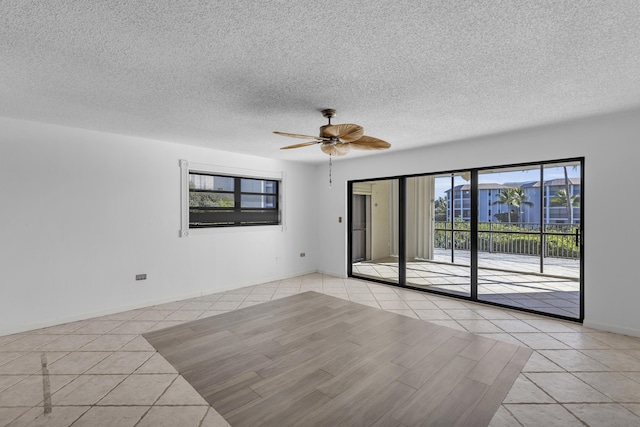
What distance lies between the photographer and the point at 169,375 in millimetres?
2531

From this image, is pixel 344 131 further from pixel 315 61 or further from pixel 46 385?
pixel 46 385

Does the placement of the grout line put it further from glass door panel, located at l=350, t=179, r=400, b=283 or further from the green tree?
the green tree

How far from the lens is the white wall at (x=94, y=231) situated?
3.43 m

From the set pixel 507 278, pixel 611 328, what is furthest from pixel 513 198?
pixel 611 328

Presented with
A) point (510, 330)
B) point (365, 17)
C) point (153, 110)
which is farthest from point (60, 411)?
point (510, 330)

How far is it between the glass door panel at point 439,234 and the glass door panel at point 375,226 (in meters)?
0.49

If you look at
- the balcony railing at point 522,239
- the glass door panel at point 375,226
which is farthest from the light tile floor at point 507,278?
the glass door panel at point 375,226

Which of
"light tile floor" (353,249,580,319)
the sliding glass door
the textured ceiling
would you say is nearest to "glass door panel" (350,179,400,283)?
the sliding glass door

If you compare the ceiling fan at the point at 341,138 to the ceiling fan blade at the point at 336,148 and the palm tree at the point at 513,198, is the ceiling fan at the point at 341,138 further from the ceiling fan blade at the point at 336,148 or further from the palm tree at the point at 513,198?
the palm tree at the point at 513,198

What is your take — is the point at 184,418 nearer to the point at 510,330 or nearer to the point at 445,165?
the point at 510,330

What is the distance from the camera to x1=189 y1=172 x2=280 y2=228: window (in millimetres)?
4957

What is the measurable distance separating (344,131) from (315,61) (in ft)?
2.54

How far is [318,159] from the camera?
604cm

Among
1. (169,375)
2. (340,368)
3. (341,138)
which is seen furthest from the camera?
(341,138)
